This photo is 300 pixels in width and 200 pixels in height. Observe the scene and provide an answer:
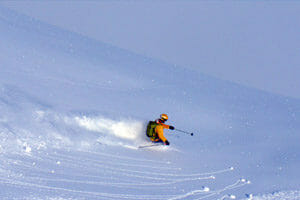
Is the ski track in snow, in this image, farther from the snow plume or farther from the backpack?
the snow plume

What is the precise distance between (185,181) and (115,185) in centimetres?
187

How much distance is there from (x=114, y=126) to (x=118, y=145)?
1.08 meters

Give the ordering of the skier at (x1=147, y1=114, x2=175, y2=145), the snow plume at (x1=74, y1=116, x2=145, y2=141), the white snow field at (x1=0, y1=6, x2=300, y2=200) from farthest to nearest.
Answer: the snow plume at (x1=74, y1=116, x2=145, y2=141), the skier at (x1=147, y1=114, x2=175, y2=145), the white snow field at (x1=0, y1=6, x2=300, y2=200)

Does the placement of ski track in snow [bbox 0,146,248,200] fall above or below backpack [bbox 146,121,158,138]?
below

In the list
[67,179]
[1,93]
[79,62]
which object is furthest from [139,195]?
[79,62]

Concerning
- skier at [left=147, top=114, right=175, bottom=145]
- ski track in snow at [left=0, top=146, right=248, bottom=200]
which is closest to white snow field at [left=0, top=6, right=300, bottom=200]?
ski track in snow at [left=0, top=146, right=248, bottom=200]

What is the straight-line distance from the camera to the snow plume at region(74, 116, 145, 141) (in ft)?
31.8

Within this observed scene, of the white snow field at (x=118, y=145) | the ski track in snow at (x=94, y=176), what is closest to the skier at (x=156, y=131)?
the white snow field at (x=118, y=145)

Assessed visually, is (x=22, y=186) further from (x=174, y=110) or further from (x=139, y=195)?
(x=174, y=110)

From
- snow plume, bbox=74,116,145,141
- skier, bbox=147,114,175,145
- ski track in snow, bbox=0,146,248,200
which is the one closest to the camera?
ski track in snow, bbox=0,146,248,200

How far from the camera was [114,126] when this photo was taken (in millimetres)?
10117

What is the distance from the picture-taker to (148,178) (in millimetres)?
7785

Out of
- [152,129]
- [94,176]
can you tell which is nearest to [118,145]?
[152,129]

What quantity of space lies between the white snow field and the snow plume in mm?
30
